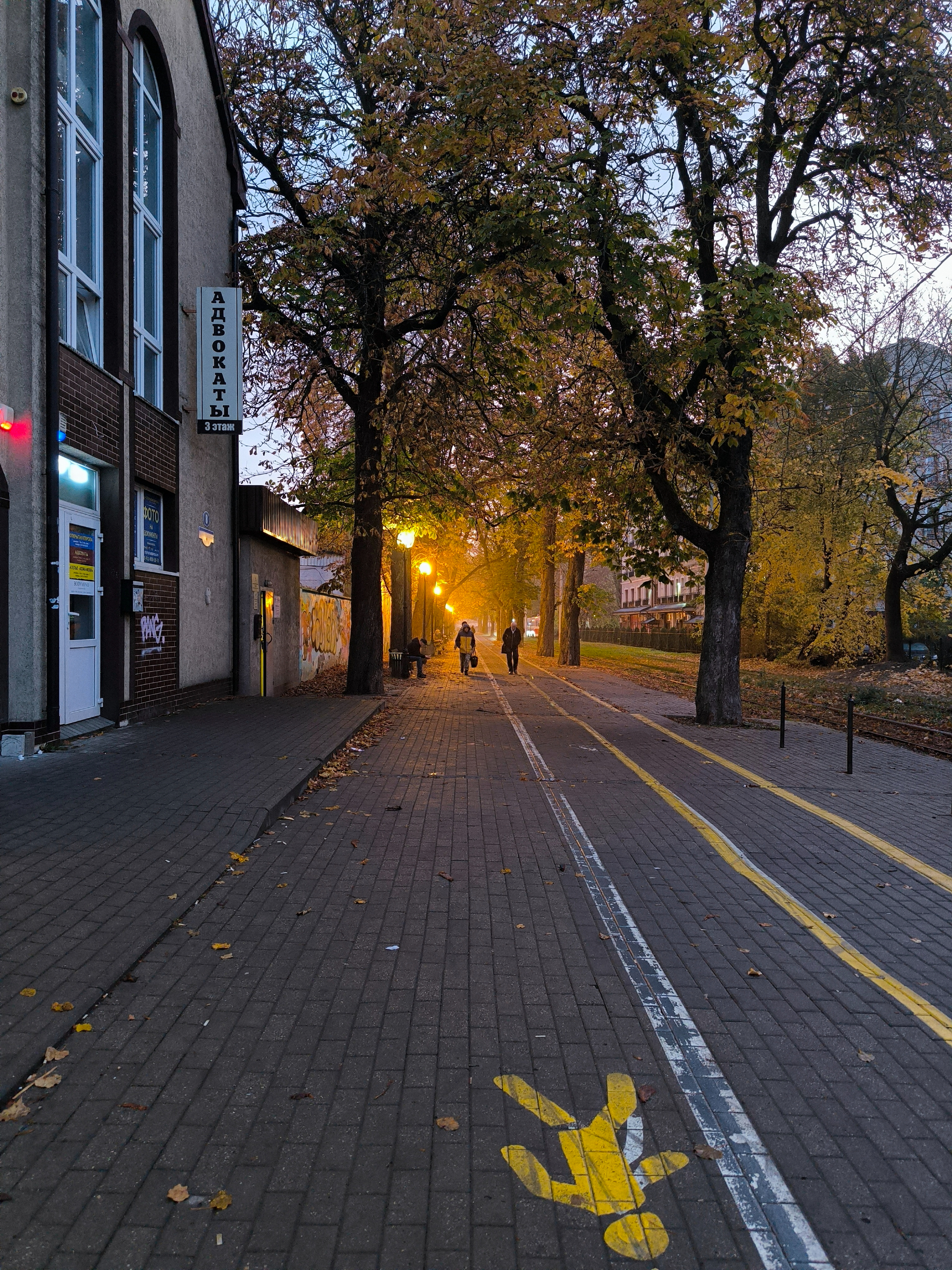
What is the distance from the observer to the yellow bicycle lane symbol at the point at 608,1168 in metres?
2.63

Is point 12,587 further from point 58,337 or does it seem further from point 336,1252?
A: point 336,1252

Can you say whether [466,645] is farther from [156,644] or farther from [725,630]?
[156,644]

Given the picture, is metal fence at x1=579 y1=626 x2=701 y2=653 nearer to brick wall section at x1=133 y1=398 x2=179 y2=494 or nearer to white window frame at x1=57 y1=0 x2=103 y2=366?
brick wall section at x1=133 y1=398 x2=179 y2=494

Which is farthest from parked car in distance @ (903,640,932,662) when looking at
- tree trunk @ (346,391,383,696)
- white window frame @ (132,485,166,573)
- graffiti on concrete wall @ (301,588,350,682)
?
white window frame @ (132,485,166,573)

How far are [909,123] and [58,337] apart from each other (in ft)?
37.9

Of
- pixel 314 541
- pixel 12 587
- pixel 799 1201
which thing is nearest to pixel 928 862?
pixel 799 1201

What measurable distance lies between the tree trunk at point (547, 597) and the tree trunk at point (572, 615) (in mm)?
972

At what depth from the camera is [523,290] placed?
1288cm

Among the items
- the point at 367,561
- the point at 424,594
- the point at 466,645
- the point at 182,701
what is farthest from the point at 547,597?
the point at 182,701

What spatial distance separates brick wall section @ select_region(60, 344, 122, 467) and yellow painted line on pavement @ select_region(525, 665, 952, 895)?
27.4ft

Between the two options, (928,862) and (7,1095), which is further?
(928,862)

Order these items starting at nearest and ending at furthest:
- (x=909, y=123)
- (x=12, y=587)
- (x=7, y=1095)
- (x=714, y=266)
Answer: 1. (x=7, y=1095)
2. (x=12, y=587)
3. (x=909, y=123)
4. (x=714, y=266)

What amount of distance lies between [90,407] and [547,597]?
1355 inches

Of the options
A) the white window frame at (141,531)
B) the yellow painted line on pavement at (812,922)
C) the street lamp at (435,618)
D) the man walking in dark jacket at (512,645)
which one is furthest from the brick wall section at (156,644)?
the street lamp at (435,618)
